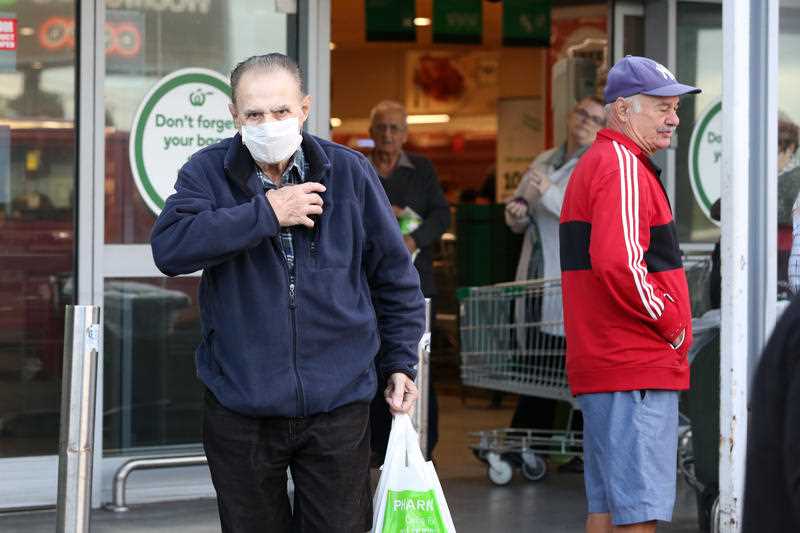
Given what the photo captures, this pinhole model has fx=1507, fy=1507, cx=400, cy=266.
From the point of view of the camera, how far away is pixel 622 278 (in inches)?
181

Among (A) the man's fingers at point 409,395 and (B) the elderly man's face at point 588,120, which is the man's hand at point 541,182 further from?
(A) the man's fingers at point 409,395

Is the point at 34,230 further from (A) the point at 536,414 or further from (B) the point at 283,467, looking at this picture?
(B) the point at 283,467

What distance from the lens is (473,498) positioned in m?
7.55

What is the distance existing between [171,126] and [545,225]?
2.04m

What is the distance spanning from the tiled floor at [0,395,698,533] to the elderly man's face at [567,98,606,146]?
1.81 meters

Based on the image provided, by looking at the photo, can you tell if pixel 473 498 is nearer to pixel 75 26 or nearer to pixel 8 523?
pixel 8 523

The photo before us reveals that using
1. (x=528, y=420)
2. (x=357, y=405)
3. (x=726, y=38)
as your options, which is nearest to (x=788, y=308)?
(x=357, y=405)

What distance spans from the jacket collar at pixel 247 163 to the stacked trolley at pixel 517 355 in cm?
364

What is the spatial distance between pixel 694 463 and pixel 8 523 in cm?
303

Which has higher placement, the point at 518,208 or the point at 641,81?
the point at 641,81

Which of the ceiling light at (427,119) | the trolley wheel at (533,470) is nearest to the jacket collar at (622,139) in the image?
the trolley wheel at (533,470)

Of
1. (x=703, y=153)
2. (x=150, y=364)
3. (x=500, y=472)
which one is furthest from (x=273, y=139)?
(x=703, y=153)

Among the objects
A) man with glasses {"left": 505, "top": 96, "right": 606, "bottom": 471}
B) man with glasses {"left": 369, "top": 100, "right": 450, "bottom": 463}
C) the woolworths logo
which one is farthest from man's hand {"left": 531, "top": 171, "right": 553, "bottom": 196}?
the woolworths logo

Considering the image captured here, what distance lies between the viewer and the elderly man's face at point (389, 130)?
795 centimetres
